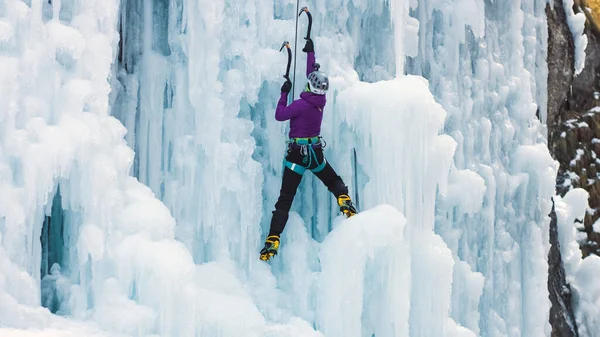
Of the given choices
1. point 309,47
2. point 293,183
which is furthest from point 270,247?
point 309,47

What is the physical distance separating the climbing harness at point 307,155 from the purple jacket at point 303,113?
0.04 metres

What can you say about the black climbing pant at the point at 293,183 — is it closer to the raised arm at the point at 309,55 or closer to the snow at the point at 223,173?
the snow at the point at 223,173

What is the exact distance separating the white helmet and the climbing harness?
0.42 meters

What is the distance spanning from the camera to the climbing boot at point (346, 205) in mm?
6746

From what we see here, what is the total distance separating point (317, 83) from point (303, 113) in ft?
0.95

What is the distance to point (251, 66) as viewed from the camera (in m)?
6.89

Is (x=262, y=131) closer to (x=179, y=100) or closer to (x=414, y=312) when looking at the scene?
(x=179, y=100)

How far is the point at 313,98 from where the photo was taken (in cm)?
657

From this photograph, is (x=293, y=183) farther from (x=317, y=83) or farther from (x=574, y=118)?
(x=574, y=118)

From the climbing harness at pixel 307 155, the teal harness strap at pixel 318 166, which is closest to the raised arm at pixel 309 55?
the climbing harness at pixel 307 155

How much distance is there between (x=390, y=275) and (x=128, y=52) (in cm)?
311

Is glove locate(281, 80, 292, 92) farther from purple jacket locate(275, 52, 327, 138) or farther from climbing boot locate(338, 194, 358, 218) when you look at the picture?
climbing boot locate(338, 194, 358, 218)

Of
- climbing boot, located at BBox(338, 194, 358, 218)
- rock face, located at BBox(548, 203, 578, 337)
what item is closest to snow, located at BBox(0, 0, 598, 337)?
climbing boot, located at BBox(338, 194, 358, 218)

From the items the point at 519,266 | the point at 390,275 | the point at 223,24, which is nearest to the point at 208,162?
the point at 223,24
